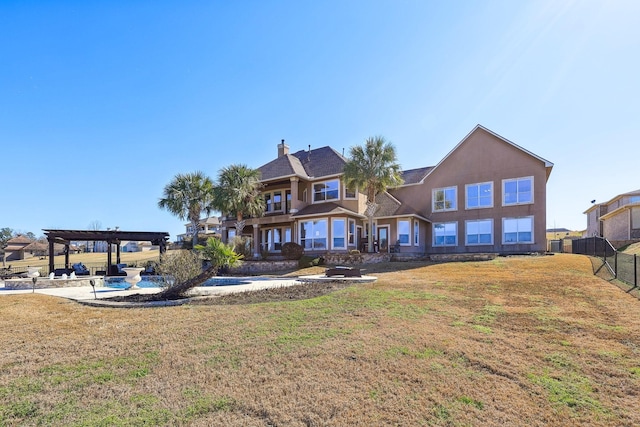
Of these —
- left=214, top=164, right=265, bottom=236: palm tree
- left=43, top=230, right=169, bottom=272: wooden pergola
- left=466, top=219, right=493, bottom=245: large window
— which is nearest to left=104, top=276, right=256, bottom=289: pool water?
left=43, top=230, right=169, bottom=272: wooden pergola

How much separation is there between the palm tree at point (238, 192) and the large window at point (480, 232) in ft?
56.9

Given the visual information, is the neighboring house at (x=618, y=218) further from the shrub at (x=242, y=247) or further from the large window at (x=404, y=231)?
the shrub at (x=242, y=247)

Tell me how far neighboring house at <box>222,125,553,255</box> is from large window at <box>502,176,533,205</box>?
0.21ft

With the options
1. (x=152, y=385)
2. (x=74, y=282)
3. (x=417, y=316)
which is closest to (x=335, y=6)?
(x=417, y=316)

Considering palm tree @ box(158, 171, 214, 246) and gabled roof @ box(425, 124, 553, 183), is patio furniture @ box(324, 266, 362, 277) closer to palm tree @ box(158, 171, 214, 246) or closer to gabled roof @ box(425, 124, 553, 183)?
gabled roof @ box(425, 124, 553, 183)

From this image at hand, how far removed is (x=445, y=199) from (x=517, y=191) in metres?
5.27

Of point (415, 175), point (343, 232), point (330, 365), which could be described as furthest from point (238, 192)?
point (330, 365)

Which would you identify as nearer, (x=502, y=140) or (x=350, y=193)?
(x=502, y=140)

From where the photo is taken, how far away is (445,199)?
2825 centimetres

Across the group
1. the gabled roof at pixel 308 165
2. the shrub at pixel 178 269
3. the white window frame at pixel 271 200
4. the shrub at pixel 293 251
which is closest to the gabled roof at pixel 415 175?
the gabled roof at pixel 308 165

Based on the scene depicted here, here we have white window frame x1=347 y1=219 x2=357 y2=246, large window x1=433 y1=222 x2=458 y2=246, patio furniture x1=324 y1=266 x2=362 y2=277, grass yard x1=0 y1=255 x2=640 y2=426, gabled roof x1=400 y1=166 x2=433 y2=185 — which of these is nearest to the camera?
grass yard x1=0 y1=255 x2=640 y2=426

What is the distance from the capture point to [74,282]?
17.0 m

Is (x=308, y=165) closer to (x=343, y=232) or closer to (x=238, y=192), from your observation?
(x=238, y=192)

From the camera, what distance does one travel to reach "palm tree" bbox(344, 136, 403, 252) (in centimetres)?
2462
